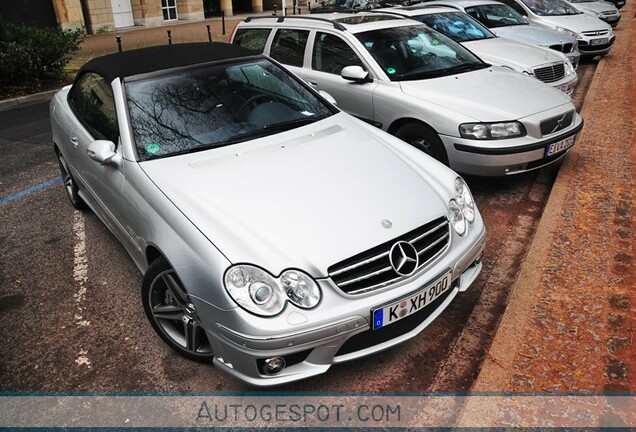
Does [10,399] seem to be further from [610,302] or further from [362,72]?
[362,72]

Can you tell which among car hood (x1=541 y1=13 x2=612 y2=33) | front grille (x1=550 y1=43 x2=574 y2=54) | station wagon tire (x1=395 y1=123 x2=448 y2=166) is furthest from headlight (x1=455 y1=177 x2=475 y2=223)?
car hood (x1=541 y1=13 x2=612 y2=33)

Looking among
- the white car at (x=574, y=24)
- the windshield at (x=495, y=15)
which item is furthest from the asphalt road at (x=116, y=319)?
the white car at (x=574, y=24)

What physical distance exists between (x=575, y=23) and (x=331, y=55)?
779 centimetres

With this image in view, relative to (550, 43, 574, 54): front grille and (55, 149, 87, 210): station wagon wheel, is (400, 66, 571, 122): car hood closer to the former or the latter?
(55, 149, 87, 210): station wagon wheel

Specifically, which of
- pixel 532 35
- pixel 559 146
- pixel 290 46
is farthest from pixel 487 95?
pixel 532 35

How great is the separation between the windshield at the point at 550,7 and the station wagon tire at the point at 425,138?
7750 mm

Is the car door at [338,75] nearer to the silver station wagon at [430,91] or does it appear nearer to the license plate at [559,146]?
the silver station wagon at [430,91]

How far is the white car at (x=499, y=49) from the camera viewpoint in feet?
22.8

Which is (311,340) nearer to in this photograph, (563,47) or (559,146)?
(559,146)

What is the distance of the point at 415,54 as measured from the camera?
555cm

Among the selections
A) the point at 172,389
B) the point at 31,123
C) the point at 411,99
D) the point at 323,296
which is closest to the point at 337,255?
the point at 323,296

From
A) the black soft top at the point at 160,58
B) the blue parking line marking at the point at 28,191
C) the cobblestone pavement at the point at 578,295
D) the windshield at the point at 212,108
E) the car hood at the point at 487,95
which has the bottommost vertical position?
the blue parking line marking at the point at 28,191

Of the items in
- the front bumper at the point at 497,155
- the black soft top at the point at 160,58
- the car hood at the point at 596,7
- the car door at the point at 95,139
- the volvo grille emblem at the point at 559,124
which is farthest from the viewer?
the car hood at the point at 596,7

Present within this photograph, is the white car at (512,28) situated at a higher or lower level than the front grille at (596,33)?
higher
